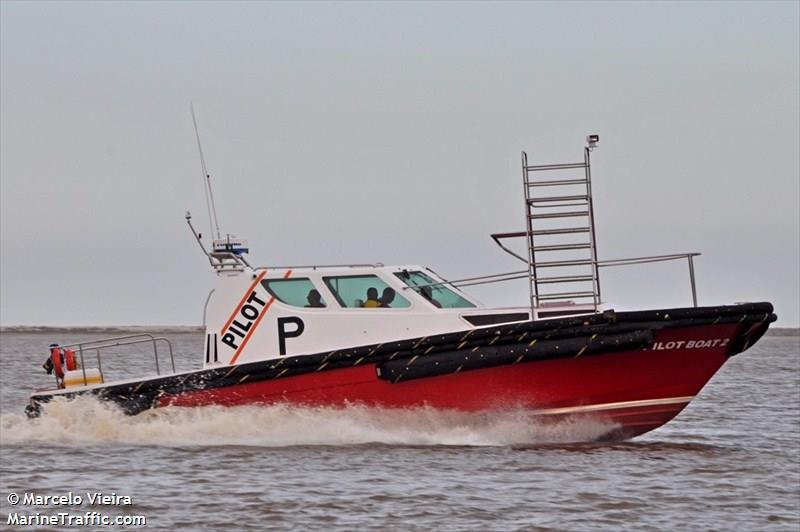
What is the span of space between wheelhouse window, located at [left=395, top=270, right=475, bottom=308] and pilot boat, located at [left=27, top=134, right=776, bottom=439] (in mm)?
14

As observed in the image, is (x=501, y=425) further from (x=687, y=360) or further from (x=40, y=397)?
(x=40, y=397)

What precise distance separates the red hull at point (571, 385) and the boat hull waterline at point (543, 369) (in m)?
0.01

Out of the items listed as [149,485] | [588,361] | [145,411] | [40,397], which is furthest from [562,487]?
[40,397]

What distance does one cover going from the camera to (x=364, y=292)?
599 inches

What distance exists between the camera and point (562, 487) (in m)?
12.2

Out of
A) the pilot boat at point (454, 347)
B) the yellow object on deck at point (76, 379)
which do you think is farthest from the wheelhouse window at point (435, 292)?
the yellow object on deck at point (76, 379)

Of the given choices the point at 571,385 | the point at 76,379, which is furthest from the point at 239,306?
the point at 571,385

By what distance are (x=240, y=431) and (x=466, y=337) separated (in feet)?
8.85

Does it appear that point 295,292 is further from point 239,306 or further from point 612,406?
point 612,406

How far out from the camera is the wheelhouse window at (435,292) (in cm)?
1513

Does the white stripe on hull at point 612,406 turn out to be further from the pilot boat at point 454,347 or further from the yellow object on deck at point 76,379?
the yellow object on deck at point 76,379

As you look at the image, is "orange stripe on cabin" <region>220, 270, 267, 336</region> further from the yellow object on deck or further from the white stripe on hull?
the white stripe on hull

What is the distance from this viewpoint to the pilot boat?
1401cm

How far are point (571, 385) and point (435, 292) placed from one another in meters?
1.95
